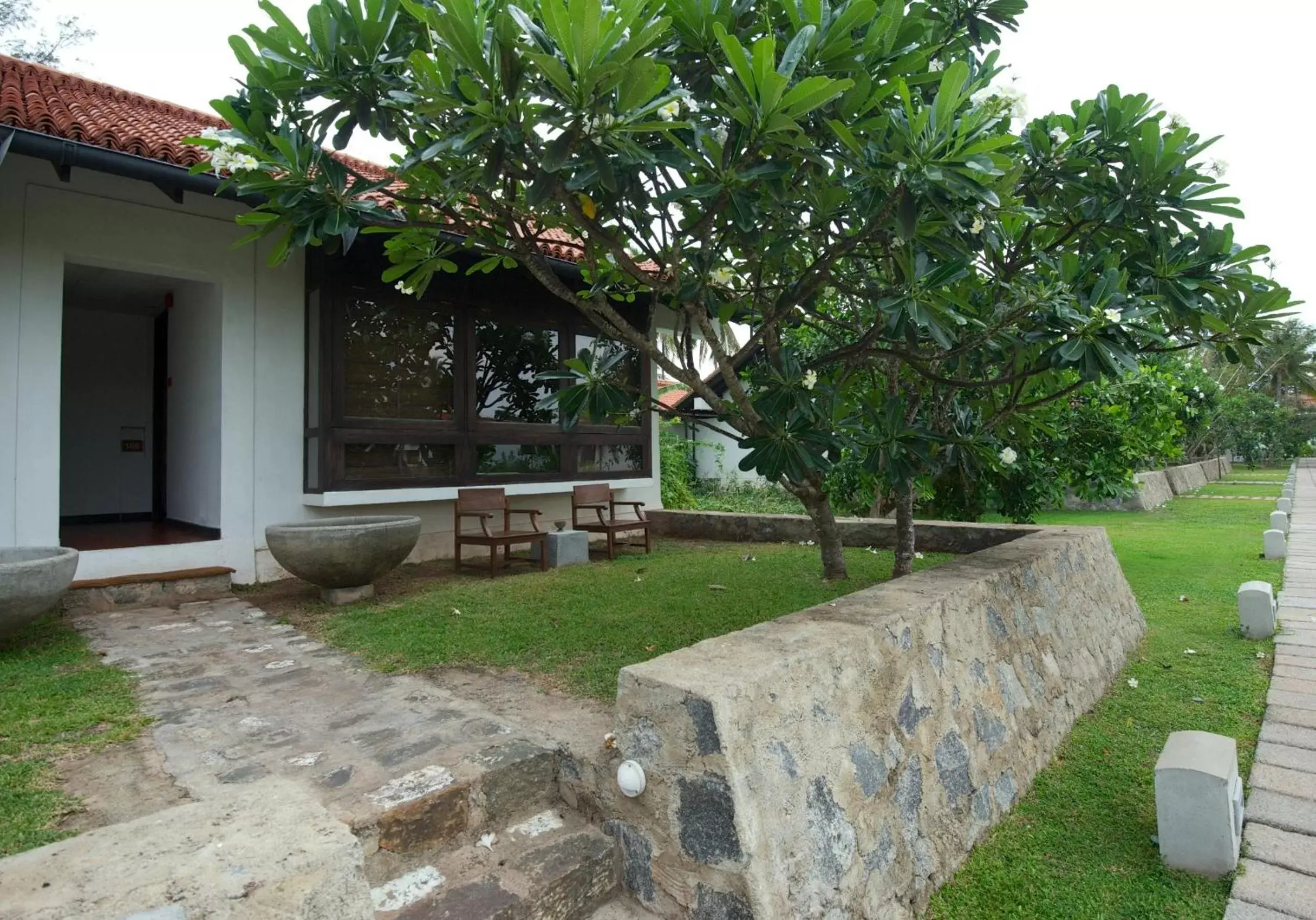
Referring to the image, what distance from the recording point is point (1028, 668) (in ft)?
11.6

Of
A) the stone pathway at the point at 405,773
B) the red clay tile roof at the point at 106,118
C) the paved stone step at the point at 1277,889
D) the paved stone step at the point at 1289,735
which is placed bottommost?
the paved stone step at the point at 1277,889

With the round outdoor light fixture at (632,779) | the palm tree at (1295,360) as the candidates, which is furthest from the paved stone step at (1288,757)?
the palm tree at (1295,360)

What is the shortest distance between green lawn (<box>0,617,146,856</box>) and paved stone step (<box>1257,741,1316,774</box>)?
449 cm

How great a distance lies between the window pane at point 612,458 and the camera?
8156mm

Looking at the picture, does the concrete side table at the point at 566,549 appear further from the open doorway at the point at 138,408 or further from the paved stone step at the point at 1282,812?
the paved stone step at the point at 1282,812

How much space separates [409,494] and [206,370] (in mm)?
2044

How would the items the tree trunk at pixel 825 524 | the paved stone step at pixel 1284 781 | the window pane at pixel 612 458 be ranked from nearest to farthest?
the paved stone step at pixel 1284 781, the tree trunk at pixel 825 524, the window pane at pixel 612 458

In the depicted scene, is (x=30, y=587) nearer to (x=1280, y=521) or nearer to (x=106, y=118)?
(x=106, y=118)

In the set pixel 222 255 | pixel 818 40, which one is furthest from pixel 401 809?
pixel 222 255

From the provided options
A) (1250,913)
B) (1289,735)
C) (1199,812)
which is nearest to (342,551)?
(1199,812)

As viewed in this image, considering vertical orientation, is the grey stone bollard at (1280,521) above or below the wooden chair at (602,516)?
below

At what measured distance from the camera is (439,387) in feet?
22.7

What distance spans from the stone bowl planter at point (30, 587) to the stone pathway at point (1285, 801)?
5.14m

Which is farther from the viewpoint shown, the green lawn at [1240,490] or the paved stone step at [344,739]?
the green lawn at [1240,490]
